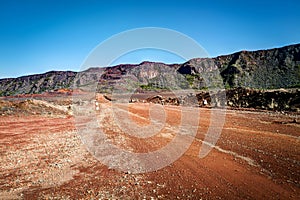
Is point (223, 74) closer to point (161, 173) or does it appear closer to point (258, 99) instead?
point (258, 99)

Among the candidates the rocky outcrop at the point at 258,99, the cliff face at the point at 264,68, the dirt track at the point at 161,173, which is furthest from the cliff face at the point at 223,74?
the dirt track at the point at 161,173

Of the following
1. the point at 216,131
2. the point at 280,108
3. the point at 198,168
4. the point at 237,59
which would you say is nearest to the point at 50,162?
the point at 198,168

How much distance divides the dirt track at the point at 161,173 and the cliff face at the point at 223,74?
5563cm

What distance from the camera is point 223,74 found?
8644cm

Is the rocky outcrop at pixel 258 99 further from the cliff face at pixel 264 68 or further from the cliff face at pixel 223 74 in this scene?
the cliff face at pixel 264 68

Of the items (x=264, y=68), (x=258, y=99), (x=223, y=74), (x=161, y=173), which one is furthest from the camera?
(x=223, y=74)

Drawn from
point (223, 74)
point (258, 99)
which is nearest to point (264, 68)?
point (223, 74)

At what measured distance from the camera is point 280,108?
21500mm

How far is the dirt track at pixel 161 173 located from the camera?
5.25 m

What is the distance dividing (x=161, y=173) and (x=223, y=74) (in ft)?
281

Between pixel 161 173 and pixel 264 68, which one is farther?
pixel 264 68

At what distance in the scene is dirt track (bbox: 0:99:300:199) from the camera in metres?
5.25

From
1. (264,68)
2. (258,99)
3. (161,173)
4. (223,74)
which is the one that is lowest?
(161,173)

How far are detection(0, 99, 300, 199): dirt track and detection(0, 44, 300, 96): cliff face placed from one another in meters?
55.6
